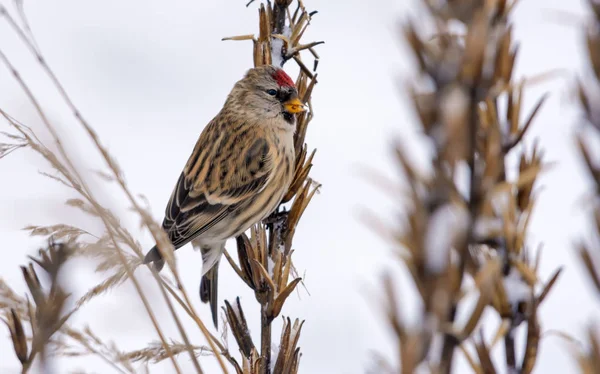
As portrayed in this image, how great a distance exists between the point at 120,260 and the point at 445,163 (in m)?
0.72

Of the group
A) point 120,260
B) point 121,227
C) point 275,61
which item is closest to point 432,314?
point 120,260

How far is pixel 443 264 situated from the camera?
50 cm

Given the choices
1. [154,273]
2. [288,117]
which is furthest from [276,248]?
[288,117]

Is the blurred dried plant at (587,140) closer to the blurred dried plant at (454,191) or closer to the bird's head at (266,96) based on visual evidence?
the blurred dried plant at (454,191)

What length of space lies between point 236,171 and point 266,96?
422mm

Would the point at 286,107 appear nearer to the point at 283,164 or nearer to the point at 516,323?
the point at 283,164

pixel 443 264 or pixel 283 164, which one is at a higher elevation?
pixel 443 264

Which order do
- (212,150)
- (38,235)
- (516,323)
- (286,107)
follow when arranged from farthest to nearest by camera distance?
(212,150), (286,107), (38,235), (516,323)

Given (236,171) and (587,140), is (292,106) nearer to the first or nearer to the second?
(236,171)

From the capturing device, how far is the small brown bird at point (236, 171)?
3.51 m

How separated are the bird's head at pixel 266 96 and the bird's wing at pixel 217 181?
0.13 meters

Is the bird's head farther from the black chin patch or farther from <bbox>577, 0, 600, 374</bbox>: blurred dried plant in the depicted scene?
<bbox>577, 0, 600, 374</bbox>: blurred dried plant

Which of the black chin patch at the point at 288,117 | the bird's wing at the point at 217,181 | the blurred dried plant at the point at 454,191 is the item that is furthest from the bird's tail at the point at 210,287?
the blurred dried plant at the point at 454,191

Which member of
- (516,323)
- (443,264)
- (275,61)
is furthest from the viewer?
(275,61)
